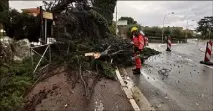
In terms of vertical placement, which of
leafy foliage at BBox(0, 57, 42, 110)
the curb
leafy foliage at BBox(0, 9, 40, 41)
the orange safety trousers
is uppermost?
leafy foliage at BBox(0, 9, 40, 41)

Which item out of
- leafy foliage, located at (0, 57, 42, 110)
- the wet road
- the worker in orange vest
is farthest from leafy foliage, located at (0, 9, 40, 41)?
the wet road

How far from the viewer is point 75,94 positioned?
652cm

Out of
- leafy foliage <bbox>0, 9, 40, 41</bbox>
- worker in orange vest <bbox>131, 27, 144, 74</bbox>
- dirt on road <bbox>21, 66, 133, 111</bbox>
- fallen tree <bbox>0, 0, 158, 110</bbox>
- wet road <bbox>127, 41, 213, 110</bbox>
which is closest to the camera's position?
dirt on road <bbox>21, 66, 133, 111</bbox>

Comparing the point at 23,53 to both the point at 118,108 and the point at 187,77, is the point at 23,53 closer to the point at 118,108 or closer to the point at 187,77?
the point at 118,108

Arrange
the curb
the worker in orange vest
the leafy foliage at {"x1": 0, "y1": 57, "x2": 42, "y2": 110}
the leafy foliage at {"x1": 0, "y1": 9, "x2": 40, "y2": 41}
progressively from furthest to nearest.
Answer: the leafy foliage at {"x1": 0, "y1": 9, "x2": 40, "y2": 41} → the worker in orange vest → the curb → the leafy foliage at {"x1": 0, "y1": 57, "x2": 42, "y2": 110}

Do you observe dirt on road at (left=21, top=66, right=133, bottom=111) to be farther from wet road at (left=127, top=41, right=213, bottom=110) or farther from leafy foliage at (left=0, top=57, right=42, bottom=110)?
wet road at (left=127, top=41, right=213, bottom=110)

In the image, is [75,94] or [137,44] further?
[137,44]

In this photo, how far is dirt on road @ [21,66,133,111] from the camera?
591 centimetres

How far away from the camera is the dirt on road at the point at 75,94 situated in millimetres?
5914

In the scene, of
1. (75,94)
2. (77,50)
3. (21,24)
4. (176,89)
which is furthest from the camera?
(21,24)

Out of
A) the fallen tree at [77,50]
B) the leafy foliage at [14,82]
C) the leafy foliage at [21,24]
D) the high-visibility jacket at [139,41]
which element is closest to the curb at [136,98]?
the fallen tree at [77,50]

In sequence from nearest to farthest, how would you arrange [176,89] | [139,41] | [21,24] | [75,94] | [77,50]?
[75,94], [176,89], [77,50], [139,41], [21,24]

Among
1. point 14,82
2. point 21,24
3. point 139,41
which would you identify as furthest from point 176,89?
point 21,24

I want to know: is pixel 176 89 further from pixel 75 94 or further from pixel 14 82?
pixel 14 82
